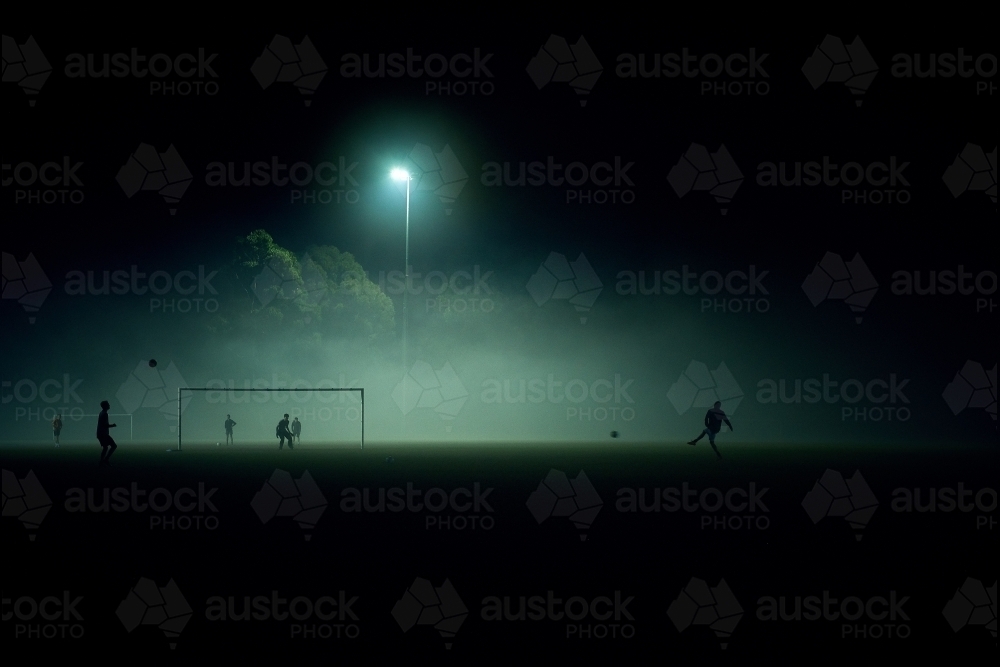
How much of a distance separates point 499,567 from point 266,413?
38.4 meters

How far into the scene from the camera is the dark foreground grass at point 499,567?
7520 millimetres

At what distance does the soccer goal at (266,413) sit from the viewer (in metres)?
45.4

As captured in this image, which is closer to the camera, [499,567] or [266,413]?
[499,567]

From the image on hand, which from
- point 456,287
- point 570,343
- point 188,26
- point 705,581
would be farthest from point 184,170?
point 705,581

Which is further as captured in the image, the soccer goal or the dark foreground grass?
the soccer goal

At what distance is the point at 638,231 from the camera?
46.4 metres

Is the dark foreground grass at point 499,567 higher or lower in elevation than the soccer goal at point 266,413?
lower

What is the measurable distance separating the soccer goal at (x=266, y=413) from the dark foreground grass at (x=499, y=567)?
88.3ft

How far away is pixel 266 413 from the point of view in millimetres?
46781

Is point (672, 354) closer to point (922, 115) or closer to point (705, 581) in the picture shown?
point (922, 115)

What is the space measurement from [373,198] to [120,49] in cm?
1372

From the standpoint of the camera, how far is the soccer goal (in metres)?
45.4

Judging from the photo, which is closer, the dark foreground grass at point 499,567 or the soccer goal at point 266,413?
the dark foreground grass at point 499,567

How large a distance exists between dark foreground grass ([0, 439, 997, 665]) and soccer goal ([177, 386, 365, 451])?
26.9m
